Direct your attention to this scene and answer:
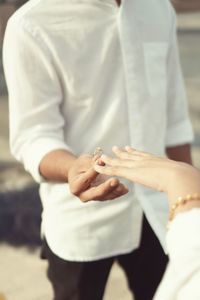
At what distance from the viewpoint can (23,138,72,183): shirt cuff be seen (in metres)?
1.46

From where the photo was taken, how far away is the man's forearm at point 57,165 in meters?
1.41

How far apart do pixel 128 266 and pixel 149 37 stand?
2.04ft

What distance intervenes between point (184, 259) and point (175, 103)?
850mm

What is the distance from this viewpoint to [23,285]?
2.68m

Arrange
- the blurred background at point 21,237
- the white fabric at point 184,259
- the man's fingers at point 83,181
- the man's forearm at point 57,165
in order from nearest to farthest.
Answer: the white fabric at point 184,259 → the man's fingers at point 83,181 → the man's forearm at point 57,165 → the blurred background at point 21,237

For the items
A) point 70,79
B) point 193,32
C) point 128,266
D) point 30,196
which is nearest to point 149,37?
point 70,79

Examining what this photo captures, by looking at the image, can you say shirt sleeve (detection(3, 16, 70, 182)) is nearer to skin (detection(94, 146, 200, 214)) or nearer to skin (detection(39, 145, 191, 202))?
skin (detection(39, 145, 191, 202))

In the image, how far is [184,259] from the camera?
2.96ft

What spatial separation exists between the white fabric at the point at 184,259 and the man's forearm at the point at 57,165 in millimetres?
500

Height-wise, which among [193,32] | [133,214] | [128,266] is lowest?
[193,32]

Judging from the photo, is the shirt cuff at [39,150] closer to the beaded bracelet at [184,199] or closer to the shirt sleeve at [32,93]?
the shirt sleeve at [32,93]

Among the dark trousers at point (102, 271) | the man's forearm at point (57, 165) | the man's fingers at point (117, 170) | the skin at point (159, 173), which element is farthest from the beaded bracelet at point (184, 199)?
the dark trousers at point (102, 271)

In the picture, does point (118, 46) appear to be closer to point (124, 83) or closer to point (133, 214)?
point (124, 83)

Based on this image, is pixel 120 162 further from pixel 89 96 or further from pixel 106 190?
pixel 89 96
